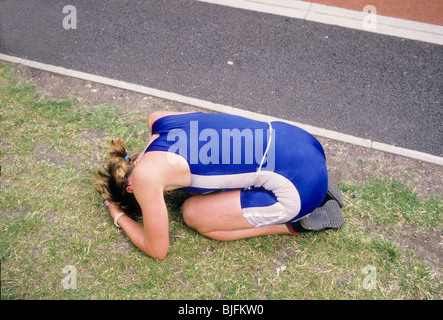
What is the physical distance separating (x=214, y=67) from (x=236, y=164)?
2.35m

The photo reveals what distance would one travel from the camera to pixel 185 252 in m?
3.07

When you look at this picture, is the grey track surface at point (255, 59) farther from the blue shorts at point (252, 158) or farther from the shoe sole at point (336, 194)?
the blue shorts at point (252, 158)

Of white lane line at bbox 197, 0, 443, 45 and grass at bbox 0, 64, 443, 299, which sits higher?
white lane line at bbox 197, 0, 443, 45


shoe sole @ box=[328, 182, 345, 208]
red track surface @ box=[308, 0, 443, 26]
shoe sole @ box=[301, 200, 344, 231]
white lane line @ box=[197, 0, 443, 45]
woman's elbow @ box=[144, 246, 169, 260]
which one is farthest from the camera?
red track surface @ box=[308, 0, 443, 26]

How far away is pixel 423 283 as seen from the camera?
2891 mm

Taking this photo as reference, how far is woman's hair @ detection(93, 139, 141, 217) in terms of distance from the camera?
106 inches

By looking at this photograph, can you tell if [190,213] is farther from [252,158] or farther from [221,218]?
[252,158]

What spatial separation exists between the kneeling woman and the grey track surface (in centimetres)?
149

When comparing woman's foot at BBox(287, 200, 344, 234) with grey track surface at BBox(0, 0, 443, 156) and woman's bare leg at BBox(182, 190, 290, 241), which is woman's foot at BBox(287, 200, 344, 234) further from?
grey track surface at BBox(0, 0, 443, 156)

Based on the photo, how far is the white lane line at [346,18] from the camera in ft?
16.3

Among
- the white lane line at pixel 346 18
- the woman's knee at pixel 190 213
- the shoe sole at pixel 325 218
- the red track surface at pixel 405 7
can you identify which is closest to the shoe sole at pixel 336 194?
the shoe sole at pixel 325 218

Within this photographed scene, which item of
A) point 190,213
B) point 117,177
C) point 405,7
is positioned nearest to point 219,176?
point 190,213

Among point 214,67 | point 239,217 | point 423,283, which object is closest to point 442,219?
point 423,283

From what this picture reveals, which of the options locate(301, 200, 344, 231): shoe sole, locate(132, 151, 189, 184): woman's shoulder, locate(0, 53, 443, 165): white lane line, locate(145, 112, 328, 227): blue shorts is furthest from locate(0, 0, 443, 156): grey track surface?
locate(132, 151, 189, 184): woman's shoulder
